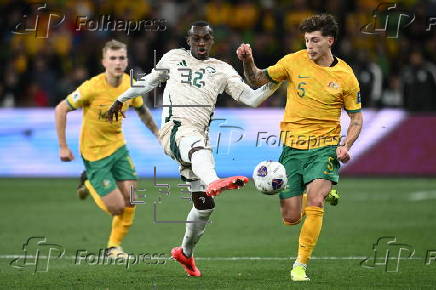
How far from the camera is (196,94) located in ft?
31.5

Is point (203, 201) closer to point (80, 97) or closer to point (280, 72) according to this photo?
point (280, 72)

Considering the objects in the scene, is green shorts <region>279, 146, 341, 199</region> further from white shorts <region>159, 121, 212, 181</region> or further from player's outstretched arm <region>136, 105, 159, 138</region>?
player's outstretched arm <region>136, 105, 159, 138</region>

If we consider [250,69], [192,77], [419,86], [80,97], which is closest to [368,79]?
[419,86]

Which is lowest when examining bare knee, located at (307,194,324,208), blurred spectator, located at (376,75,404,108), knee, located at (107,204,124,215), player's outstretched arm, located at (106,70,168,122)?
knee, located at (107,204,124,215)

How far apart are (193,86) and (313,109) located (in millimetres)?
1192

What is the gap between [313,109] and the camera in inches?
375

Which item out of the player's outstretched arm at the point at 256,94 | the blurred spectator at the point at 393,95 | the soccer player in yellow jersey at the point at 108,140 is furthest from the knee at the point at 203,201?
the blurred spectator at the point at 393,95

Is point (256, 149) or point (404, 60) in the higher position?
point (404, 60)

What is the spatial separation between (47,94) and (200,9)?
4279mm

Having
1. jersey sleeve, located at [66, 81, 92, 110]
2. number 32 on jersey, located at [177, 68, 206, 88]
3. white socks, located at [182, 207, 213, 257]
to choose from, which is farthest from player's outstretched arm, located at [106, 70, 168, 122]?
jersey sleeve, located at [66, 81, 92, 110]

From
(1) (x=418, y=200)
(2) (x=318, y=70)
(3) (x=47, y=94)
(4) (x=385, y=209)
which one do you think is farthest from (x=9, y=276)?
(3) (x=47, y=94)

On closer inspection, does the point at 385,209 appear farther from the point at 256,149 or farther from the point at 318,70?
the point at 318,70

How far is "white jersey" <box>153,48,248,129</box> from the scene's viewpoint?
9.61 m

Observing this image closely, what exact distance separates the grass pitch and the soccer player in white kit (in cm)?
65
